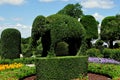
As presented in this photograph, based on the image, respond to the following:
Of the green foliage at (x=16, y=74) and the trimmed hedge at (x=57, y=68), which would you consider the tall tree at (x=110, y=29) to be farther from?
the trimmed hedge at (x=57, y=68)

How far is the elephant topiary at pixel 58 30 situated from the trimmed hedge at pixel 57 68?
12.6 feet

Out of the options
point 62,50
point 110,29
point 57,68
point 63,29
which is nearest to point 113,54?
point 62,50

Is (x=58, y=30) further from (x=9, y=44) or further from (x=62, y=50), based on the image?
(x=9, y=44)

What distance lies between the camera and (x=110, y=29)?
1812 inches

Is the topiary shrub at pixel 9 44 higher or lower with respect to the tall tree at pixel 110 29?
lower

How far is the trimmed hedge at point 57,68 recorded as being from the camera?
1289cm

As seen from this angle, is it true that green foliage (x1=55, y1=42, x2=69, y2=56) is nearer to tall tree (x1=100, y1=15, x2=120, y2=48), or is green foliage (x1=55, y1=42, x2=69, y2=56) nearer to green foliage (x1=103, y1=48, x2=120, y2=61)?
green foliage (x1=103, y1=48, x2=120, y2=61)

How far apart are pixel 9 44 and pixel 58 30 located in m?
7.78

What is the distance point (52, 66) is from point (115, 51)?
474 inches

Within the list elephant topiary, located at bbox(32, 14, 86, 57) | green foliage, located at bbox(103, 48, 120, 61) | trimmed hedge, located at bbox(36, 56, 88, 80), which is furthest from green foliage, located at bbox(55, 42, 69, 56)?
trimmed hedge, located at bbox(36, 56, 88, 80)

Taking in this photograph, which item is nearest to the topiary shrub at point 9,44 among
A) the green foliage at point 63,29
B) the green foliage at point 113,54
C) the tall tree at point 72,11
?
the green foliage at point 113,54

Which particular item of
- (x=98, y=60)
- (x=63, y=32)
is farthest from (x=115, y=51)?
(x=63, y=32)

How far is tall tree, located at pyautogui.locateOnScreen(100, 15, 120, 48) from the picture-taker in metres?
44.8

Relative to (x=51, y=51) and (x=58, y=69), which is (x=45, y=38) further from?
(x=58, y=69)
